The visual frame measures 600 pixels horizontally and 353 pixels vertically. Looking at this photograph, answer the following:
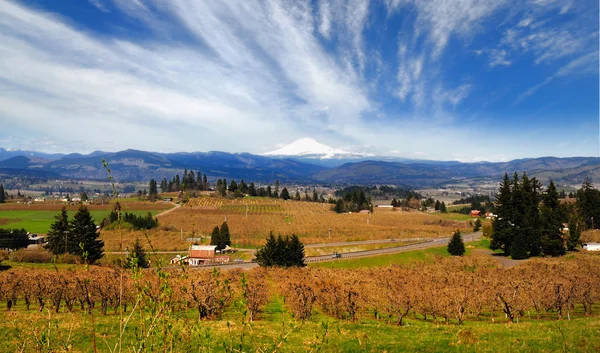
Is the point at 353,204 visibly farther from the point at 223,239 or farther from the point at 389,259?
the point at 389,259

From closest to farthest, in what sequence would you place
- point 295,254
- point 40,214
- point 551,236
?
point 295,254, point 551,236, point 40,214

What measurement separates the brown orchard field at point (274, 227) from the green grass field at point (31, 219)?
74.1 ft

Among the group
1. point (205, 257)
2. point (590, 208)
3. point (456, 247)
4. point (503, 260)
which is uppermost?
point (590, 208)

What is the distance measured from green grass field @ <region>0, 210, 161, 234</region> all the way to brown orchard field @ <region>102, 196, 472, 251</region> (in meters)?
22.6

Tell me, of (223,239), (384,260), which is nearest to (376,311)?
(384,260)

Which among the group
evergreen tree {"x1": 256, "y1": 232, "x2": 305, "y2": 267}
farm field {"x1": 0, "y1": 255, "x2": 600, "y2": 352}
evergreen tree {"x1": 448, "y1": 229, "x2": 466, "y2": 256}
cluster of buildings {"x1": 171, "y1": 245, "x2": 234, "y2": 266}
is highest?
farm field {"x1": 0, "y1": 255, "x2": 600, "y2": 352}

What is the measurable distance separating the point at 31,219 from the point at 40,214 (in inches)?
548

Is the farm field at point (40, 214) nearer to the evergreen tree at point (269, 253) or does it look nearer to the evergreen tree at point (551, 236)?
the evergreen tree at point (269, 253)

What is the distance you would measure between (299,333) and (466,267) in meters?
35.4

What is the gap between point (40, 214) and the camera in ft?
389

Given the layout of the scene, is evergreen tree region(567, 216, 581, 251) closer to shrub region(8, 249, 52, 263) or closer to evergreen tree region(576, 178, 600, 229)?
evergreen tree region(576, 178, 600, 229)

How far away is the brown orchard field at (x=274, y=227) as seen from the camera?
254 feet

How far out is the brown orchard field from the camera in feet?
254

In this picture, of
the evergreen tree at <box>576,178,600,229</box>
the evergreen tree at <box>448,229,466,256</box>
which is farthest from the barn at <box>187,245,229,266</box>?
the evergreen tree at <box>576,178,600,229</box>
